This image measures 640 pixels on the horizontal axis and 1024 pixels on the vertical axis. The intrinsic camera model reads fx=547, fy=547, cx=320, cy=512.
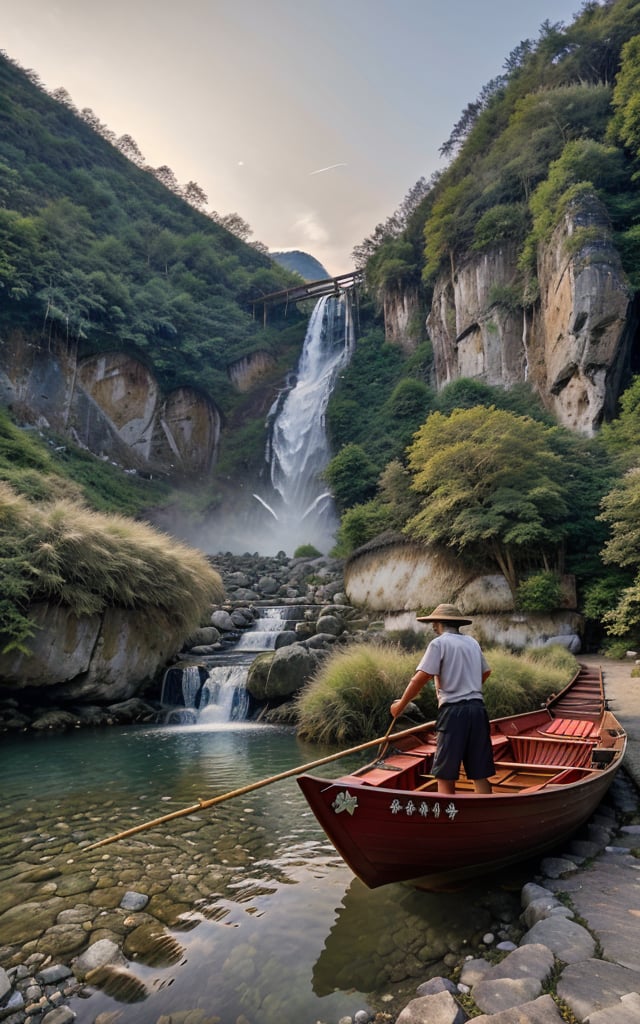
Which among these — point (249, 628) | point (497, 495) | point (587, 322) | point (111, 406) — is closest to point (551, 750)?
point (497, 495)

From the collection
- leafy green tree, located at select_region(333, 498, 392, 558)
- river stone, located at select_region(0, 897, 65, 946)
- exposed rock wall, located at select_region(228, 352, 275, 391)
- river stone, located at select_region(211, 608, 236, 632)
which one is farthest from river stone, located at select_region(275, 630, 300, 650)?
exposed rock wall, located at select_region(228, 352, 275, 391)

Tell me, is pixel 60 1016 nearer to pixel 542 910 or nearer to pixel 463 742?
pixel 542 910

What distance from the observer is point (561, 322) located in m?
20.9

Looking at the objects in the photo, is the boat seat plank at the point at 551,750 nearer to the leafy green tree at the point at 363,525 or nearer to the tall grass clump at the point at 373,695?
the tall grass clump at the point at 373,695

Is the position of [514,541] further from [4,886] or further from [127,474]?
[127,474]

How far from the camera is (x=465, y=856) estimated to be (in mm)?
3402

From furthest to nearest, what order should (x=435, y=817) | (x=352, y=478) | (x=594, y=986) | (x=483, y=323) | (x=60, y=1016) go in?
(x=483, y=323) → (x=352, y=478) → (x=435, y=817) → (x=60, y=1016) → (x=594, y=986)

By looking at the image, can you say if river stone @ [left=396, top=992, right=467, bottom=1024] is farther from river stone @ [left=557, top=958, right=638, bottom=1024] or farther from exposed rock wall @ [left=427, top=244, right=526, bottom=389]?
exposed rock wall @ [left=427, top=244, right=526, bottom=389]

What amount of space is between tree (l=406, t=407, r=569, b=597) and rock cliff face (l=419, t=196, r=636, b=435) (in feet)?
19.5

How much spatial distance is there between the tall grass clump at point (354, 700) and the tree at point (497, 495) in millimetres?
6140

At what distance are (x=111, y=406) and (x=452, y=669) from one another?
1166 inches

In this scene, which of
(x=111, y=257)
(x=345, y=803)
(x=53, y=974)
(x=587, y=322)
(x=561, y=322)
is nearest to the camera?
(x=53, y=974)

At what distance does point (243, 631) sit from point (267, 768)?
7952mm

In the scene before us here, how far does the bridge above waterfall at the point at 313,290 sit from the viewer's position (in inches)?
1549
